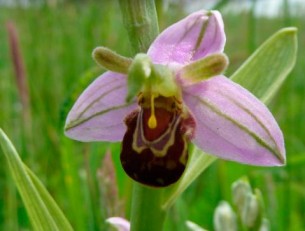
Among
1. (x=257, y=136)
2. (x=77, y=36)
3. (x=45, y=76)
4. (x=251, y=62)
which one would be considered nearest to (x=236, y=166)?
(x=251, y=62)

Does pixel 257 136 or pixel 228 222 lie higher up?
pixel 257 136

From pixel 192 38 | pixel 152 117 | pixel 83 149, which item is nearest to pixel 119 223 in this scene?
pixel 152 117

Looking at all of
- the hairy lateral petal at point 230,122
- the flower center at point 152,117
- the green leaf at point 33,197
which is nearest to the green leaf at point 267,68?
the hairy lateral petal at point 230,122

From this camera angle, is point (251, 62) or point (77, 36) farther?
point (77, 36)

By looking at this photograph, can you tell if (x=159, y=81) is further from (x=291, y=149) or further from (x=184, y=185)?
(x=291, y=149)

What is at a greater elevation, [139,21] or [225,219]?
[139,21]

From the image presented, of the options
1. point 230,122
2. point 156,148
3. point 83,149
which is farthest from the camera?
point 83,149

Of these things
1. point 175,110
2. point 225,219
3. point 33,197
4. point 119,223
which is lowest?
point 225,219

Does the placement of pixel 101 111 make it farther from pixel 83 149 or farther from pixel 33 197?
pixel 83 149
